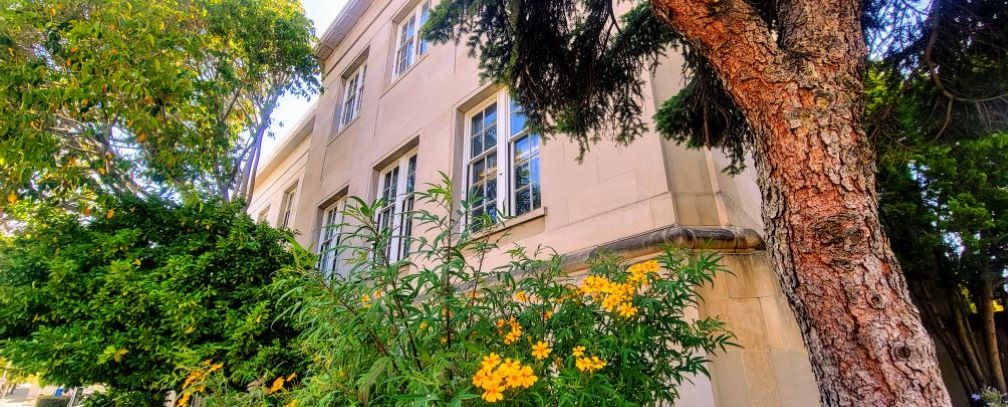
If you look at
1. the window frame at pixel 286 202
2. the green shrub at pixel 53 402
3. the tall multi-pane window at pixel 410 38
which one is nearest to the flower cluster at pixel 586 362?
the tall multi-pane window at pixel 410 38

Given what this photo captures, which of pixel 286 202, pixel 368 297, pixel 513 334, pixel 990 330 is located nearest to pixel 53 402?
pixel 286 202

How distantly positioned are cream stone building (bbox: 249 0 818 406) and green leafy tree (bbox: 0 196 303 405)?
1.60m

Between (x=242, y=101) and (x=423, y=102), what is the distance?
371 cm

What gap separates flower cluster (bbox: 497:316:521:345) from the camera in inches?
84.7

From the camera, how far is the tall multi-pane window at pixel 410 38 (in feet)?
31.5

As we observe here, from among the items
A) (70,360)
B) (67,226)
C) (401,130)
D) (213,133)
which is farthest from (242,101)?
(70,360)

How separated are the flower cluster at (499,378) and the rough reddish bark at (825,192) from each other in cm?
127

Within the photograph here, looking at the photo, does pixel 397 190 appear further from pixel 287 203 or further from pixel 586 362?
pixel 287 203

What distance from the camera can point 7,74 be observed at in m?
5.03

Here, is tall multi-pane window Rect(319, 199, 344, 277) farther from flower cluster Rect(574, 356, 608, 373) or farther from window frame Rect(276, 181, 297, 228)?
flower cluster Rect(574, 356, 608, 373)

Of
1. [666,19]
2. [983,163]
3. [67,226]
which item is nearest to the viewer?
[666,19]

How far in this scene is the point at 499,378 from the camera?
168 centimetres

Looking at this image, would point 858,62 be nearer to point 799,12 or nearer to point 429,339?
point 799,12

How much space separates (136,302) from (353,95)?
822 cm
